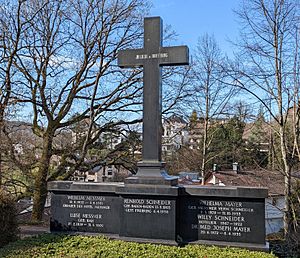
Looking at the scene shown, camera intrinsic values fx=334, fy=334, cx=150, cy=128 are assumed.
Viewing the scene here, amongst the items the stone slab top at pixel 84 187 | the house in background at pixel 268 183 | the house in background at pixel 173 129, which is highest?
the house in background at pixel 173 129

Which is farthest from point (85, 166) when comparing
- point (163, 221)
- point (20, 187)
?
point (163, 221)

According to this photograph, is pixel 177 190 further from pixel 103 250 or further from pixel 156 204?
pixel 103 250

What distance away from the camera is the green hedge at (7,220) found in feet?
22.4

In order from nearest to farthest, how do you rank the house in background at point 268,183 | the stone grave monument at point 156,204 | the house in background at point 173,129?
the stone grave monument at point 156,204 → the house in background at point 268,183 → the house in background at point 173,129

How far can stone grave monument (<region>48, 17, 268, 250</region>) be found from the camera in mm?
6227

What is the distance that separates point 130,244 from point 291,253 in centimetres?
418

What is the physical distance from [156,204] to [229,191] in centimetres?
140

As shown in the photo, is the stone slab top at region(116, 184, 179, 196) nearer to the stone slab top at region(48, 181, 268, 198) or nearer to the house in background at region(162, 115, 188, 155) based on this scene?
the stone slab top at region(48, 181, 268, 198)

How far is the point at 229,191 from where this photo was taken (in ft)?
20.5

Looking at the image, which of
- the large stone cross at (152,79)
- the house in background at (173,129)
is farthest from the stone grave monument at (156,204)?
the house in background at (173,129)

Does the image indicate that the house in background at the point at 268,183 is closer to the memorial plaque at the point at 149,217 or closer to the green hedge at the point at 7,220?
the memorial plaque at the point at 149,217

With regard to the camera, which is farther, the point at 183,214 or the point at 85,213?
the point at 85,213

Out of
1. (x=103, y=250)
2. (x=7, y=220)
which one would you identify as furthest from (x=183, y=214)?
(x=7, y=220)

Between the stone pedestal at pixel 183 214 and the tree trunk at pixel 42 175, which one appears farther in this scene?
the tree trunk at pixel 42 175
